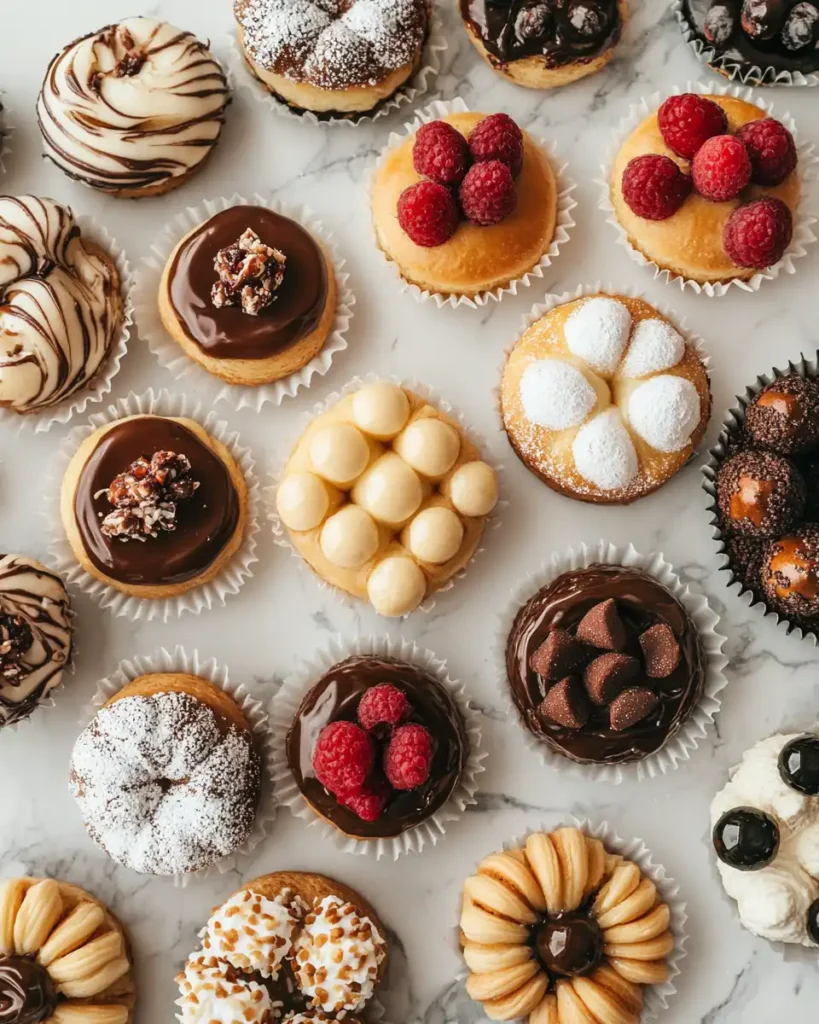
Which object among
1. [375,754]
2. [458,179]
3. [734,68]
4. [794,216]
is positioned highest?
[458,179]

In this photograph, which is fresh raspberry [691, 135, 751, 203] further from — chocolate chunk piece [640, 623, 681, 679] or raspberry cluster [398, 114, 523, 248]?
chocolate chunk piece [640, 623, 681, 679]

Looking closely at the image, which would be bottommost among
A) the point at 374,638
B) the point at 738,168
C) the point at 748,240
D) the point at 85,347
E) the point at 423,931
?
the point at 423,931

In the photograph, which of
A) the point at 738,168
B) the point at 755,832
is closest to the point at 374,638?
Answer: the point at 755,832

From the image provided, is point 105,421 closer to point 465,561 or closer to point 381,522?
point 381,522

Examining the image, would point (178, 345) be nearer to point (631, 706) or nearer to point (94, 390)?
point (94, 390)

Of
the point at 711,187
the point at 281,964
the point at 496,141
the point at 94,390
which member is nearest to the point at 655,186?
the point at 711,187
